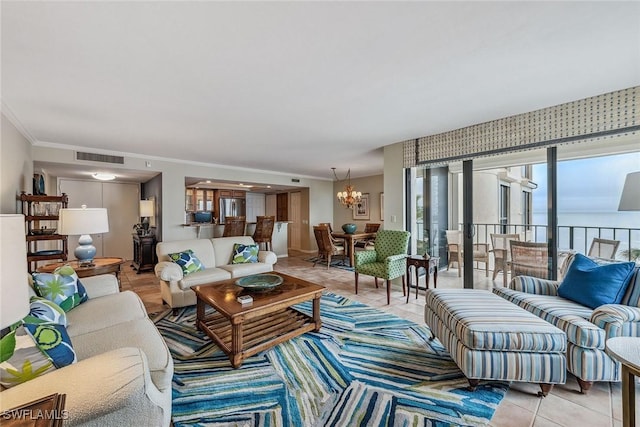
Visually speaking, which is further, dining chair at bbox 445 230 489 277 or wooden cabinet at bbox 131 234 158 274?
wooden cabinet at bbox 131 234 158 274

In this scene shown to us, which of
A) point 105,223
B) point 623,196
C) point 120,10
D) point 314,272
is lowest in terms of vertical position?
point 314,272

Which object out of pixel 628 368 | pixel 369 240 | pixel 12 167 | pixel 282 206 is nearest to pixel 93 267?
pixel 12 167

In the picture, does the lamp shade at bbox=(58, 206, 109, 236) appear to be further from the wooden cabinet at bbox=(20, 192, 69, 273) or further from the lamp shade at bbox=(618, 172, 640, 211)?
the lamp shade at bbox=(618, 172, 640, 211)

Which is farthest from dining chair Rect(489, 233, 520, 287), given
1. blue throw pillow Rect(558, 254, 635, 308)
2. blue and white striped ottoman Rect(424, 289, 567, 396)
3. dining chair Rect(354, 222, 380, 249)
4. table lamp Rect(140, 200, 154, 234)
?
table lamp Rect(140, 200, 154, 234)

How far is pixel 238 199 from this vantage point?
905cm

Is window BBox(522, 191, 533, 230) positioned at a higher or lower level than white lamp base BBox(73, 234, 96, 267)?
higher

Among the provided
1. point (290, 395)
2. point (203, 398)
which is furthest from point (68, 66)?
point (290, 395)

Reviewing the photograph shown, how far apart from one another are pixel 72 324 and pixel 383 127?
3555mm

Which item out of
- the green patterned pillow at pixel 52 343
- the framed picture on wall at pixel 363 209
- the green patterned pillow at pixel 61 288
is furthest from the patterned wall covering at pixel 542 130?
the green patterned pillow at pixel 61 288

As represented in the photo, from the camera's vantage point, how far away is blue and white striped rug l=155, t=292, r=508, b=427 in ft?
5.20

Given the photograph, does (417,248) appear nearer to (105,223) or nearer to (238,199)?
(105,223)

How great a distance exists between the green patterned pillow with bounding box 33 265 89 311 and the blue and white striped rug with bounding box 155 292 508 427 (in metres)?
0.85

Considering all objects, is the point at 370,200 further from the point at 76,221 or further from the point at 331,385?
the point at 76,221

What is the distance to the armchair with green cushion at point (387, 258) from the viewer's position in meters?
3.68
